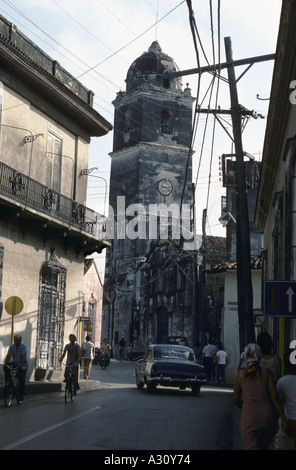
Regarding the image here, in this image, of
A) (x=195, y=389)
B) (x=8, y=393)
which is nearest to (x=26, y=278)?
(x=195, y=389)

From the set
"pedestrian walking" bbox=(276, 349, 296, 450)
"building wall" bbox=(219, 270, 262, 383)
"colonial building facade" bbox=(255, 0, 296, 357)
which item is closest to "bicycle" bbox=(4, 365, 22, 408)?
"colonial building facade" bbox=(255, 0, 296, 357)

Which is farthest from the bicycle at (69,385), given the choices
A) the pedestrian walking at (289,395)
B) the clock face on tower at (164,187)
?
the clock face on tower at (164,187)

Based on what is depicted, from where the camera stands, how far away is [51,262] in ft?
81.8

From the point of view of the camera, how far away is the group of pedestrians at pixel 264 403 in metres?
7.96

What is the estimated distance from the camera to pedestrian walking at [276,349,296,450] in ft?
25.8

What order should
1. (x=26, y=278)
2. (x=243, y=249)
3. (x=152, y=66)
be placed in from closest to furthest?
(x=243, y=249), (x=26, y=278), (x=152, y=66)

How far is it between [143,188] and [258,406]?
208 feet

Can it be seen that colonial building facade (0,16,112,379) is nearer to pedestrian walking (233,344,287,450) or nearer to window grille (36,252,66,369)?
window grille (36,252,66,369)


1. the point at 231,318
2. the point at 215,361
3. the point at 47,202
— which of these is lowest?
the point at 215,361

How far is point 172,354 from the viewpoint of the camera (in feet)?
79.2

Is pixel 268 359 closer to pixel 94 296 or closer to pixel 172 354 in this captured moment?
pixel 172 354

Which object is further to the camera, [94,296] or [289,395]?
[94,296]

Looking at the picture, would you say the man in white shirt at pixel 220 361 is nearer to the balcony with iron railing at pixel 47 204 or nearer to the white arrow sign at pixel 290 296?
the balcony with iron railing at pixel 47 204
